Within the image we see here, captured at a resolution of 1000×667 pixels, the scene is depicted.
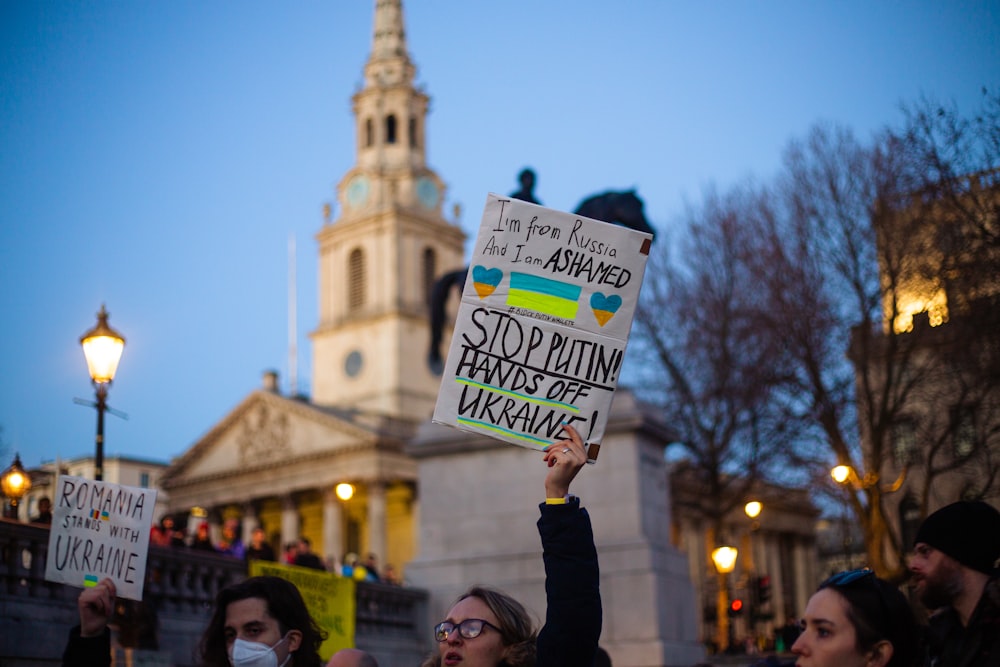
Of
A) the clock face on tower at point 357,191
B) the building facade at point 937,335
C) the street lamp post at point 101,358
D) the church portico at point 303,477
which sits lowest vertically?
the street lamp post at point 101,358

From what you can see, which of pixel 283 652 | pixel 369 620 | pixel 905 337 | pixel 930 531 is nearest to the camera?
pixel 930 531

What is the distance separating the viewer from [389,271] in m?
86.2

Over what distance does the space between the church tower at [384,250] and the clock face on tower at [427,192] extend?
9 cm

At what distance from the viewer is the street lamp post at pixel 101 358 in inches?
504

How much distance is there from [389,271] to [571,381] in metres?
80.7

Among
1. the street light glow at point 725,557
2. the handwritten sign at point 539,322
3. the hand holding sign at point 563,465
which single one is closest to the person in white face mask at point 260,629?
the handwritten sign at point 539,322

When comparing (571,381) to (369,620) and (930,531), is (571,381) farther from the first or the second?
(369,620)

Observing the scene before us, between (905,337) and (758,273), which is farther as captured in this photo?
(758,273)

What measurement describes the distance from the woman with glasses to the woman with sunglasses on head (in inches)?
28.7

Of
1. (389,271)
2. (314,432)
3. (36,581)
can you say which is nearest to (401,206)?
(389,271)

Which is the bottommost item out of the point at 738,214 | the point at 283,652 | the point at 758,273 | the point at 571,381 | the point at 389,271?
the point at 283,652

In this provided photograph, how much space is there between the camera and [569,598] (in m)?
4.46

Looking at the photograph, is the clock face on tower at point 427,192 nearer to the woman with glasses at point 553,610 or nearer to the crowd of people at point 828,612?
the crowd of people at point 828,612

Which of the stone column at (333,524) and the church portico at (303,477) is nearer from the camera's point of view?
the stone column at (333,524)
